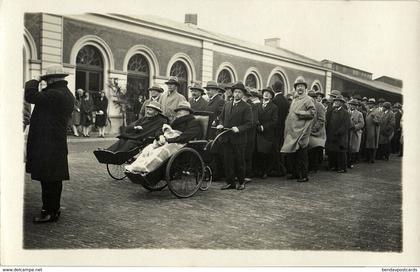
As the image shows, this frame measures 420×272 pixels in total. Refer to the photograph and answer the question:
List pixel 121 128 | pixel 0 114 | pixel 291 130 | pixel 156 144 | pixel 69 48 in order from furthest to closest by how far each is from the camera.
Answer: pixel 121 128 → pixel 69 48 → pixel 291 130 → pixel 156 144 → pixel 0 114

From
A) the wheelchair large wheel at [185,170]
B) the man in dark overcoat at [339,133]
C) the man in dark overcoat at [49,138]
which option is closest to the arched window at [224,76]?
the man in dark overcoat at [339,133]

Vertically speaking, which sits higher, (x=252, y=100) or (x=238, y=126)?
(x=252, y=100)

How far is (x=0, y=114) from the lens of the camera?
421cm

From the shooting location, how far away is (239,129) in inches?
224

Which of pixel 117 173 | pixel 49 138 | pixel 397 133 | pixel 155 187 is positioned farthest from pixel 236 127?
pixel 397 133

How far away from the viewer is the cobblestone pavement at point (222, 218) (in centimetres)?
388

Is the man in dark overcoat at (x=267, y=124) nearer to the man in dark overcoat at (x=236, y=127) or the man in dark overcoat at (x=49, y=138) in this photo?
the man in dark overcoat at (x=236, y=127)

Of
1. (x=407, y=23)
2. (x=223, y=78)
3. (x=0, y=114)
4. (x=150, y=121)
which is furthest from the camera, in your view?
(x=223, y=78)

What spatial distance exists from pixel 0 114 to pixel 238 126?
3007 mm

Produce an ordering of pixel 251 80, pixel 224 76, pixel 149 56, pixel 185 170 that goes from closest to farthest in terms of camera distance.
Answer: pixel 185 170
pixel 149 56
pixel 224 76
pixel 251 80

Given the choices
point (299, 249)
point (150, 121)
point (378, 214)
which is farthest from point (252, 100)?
point (299, 249)

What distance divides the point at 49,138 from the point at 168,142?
1.54 m

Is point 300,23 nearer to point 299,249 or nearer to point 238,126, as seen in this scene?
point 238,126

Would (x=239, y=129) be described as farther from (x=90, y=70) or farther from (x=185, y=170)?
(x=90, y=70)
